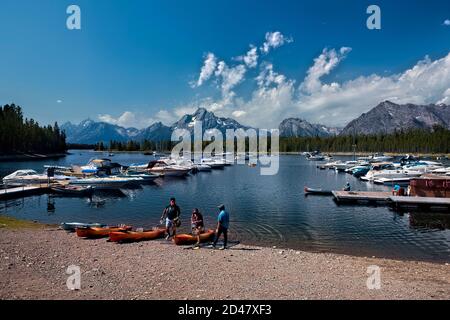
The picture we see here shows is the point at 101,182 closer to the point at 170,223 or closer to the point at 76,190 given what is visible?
the point at 76,190

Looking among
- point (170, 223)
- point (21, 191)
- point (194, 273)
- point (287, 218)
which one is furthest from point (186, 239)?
point (21, 191)

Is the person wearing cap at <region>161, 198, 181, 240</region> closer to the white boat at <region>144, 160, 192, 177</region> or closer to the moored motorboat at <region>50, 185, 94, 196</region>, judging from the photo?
the moored motorboat at <region>50, 185, 94, 196</region>

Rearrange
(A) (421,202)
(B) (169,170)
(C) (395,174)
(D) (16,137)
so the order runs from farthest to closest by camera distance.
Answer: (D) (16,137) → (B) (169,170) → (C) (395,174) → (A) (421,202)

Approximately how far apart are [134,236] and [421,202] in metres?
37.9

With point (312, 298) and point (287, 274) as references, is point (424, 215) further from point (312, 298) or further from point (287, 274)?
point (312, 298)

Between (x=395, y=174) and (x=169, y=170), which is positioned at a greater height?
(x=169, y=170)

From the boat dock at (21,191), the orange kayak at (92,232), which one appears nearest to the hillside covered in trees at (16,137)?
the boat dock at (21,191)

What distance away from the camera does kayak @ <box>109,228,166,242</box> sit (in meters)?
25.3

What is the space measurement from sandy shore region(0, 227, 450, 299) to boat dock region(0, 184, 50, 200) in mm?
31723

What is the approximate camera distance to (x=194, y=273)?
1752cm

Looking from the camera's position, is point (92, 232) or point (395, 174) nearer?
point (92, 232)

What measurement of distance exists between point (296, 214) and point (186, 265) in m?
24.9

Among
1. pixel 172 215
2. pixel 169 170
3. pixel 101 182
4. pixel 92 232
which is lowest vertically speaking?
pixel 92 232
